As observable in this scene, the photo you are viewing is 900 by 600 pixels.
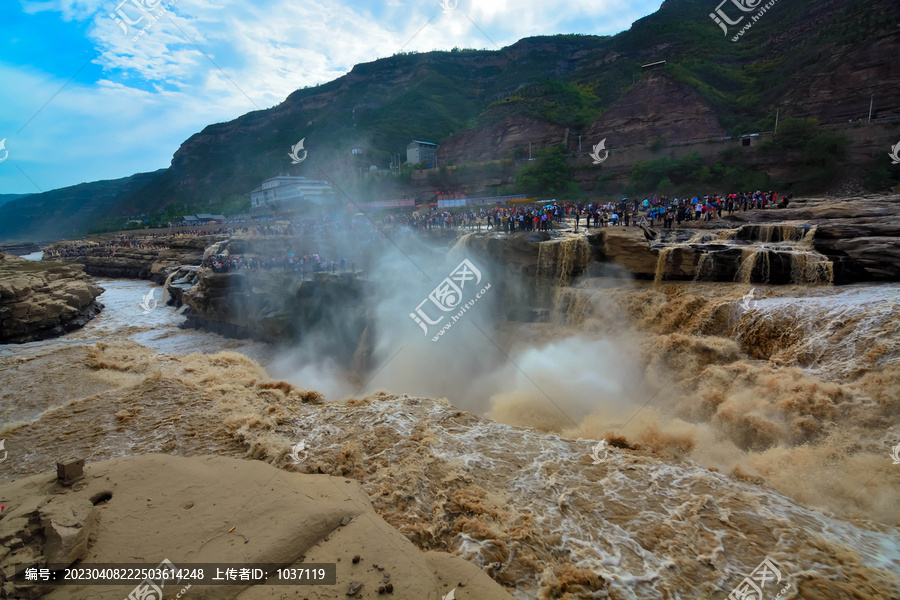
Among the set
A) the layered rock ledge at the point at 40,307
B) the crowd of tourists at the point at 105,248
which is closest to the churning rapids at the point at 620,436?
the layered rock ledge at the point at 40,307

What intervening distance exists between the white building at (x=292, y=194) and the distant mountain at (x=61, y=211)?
35.5 metres

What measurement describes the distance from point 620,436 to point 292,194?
64.5 meters

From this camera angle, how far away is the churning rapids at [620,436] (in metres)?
5.50

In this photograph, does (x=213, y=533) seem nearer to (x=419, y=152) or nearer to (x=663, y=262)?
(x=663, y=262)

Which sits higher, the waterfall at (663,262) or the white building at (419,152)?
the white building at (419,152)

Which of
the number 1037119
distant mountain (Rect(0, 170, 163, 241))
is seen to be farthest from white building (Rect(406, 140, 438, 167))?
the number 1037119

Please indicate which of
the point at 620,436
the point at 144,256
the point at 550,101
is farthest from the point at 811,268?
the point at 550,101

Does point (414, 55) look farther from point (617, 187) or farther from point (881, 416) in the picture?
point (881, 416)

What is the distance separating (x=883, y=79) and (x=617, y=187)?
20.8m

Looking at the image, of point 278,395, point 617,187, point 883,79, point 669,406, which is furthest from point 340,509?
point 883,79

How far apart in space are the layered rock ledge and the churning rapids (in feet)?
20.3

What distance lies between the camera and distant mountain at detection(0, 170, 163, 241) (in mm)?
80375

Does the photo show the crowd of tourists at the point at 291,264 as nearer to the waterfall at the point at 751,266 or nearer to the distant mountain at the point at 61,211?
the waterfall at the point at 751,266

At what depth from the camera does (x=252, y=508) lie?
5.53 m
